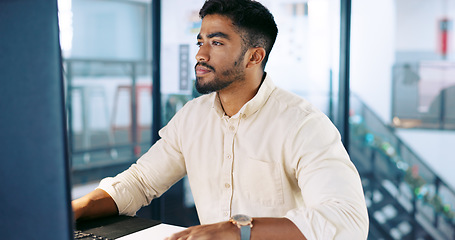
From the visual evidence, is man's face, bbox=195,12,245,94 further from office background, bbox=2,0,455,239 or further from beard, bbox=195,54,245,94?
office background, bbox=2,0,455,239

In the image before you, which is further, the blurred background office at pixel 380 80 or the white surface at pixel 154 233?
the blurred background office at pixel 380 80

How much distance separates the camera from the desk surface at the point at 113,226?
121 centimetres

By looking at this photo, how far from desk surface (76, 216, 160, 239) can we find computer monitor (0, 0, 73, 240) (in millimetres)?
797

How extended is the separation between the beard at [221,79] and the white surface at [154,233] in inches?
19.8

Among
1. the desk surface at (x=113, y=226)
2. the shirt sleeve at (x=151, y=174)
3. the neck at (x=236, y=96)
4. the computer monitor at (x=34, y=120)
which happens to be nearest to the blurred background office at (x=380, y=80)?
the neck at (x=236, y=96)

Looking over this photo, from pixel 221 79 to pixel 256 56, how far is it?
7.0 inches

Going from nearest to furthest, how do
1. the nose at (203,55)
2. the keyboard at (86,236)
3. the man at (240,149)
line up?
the keyboard at (86,236) → the man at (240,149) → the nose at (203,55)

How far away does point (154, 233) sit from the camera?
4.00ft

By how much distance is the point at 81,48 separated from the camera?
6.12 meters

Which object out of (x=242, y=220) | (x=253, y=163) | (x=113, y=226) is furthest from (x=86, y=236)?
(x=253, y=163)

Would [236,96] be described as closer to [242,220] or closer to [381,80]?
[242,220]

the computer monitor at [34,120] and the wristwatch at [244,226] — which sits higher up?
the computer monitor at [34,120]

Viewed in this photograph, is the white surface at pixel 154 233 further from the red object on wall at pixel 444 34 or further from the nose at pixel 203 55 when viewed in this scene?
the red object on wall at pixel 444 34

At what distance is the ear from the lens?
1.65 metres
